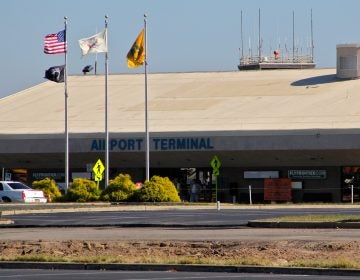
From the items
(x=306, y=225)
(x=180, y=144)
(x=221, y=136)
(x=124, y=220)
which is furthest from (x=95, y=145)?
(x=306, y=225)

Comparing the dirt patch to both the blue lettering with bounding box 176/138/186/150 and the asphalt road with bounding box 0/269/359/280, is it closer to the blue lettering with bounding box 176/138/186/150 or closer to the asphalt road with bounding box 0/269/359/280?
the asphalt road with bounding box 0/269/359/280

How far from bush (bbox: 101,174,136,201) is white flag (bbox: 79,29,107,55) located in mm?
7112

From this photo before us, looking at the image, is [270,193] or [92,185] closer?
[92,185]

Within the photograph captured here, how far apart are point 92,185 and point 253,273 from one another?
38.5 m

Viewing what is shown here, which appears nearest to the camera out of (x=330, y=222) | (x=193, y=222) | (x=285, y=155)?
(x=330, y=222)

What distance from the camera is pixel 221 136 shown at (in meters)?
66.1

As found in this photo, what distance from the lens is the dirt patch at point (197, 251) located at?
21.4 m

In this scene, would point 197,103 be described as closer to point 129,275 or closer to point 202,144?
point 202,144

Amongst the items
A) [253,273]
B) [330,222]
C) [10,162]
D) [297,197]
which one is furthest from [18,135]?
[253,273]

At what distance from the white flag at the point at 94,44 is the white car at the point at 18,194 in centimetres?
791

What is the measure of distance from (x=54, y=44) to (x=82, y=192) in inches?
301

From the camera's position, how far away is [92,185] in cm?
5812

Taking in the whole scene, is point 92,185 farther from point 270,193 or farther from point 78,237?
point 78,237

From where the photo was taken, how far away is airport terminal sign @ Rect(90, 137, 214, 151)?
66750mm
